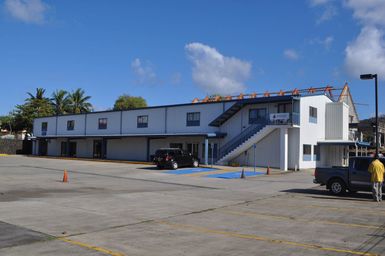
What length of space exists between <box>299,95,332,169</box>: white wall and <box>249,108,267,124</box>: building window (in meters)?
3.44

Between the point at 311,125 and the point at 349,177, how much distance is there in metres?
22.0

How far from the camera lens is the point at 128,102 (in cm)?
9188

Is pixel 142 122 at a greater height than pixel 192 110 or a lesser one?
lesser

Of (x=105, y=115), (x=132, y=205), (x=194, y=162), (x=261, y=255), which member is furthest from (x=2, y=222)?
(x=105, y=115)

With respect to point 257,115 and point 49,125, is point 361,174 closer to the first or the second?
point 257,115

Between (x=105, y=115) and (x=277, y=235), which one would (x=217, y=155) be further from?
(x=277, y=235)

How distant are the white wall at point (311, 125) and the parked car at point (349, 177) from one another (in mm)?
18207

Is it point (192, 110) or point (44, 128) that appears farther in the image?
point (44, 128)

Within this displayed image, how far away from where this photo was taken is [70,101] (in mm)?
81500

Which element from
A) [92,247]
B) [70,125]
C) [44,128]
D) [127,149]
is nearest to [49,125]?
[44,128]

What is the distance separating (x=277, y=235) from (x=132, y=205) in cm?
582

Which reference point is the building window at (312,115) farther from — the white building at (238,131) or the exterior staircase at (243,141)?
the exterior staircase at (243,141)

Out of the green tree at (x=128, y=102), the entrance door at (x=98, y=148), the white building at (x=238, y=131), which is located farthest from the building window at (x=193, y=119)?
the green tree at (x=128, y=102)

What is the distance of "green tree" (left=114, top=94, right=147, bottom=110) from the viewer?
91.0 m
